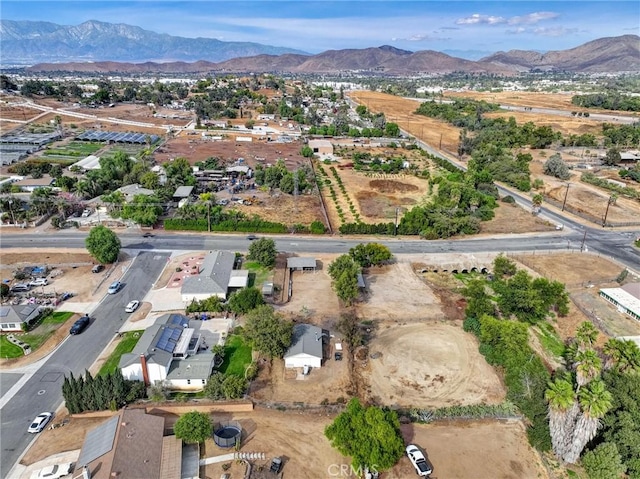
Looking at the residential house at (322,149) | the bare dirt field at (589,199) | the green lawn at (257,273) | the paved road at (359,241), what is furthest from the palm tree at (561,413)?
the residential house at (322,149)

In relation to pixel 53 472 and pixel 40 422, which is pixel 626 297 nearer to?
pixel 53 472

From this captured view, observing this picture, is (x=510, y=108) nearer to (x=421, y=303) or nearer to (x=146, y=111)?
(x=146, y=111)

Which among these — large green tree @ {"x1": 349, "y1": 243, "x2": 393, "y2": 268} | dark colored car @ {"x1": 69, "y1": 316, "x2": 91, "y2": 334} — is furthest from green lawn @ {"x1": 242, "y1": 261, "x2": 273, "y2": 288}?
dark colored car @ {"x1": 69, "y1": 316, "x2": 91, "y2": 334}

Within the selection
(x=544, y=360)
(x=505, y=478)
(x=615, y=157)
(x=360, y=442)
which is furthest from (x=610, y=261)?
(x=615, y=157)

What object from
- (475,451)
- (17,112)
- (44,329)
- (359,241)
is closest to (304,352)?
(475,451)

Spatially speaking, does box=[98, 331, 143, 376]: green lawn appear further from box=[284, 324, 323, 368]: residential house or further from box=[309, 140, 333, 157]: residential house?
box=[309, 140, 333, 157]: residential house
